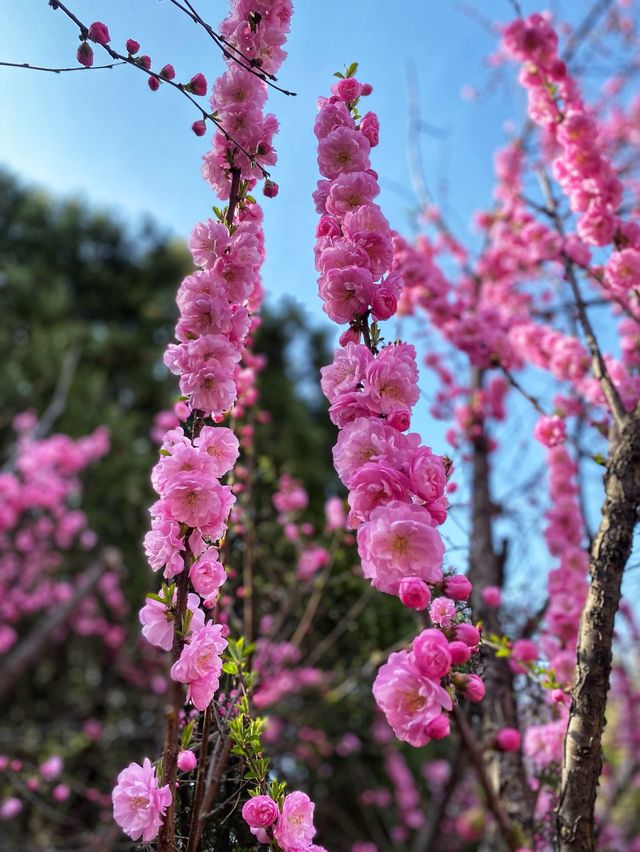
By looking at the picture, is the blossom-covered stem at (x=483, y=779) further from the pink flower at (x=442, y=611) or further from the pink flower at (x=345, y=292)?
the pink flower at (x=345, y=292)

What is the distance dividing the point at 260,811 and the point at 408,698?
332mm

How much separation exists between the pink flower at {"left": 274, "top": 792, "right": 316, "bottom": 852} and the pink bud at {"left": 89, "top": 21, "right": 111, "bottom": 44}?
142 centimetres

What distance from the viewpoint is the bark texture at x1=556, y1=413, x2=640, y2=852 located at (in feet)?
4.31

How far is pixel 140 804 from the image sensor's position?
947 millimetres

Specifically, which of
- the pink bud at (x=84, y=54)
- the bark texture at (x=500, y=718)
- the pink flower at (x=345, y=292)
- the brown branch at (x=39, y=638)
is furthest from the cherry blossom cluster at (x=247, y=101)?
the brown branch at (x=39, y=638)

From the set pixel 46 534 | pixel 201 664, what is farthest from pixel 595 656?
pixel 46 534

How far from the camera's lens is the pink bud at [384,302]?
113cm

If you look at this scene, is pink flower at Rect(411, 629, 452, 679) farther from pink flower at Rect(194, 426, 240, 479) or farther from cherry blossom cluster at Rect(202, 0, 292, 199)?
cherry blossom cluster at Rect(202, 0, 292, 199)

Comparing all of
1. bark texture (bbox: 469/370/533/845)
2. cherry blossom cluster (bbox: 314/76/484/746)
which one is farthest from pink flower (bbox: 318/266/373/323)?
bark texture (bbox: 469/370/533/845)

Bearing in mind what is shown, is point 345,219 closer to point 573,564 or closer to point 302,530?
point 573,564

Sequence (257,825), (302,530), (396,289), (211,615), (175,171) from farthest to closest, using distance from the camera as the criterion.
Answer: (302,530), (175,171), (211,615), (396,289), (257,825)

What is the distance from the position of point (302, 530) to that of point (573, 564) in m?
1.54

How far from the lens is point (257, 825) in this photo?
3.19ft

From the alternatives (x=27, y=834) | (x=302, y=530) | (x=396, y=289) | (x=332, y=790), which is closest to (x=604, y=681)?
(x=396, y=289)
